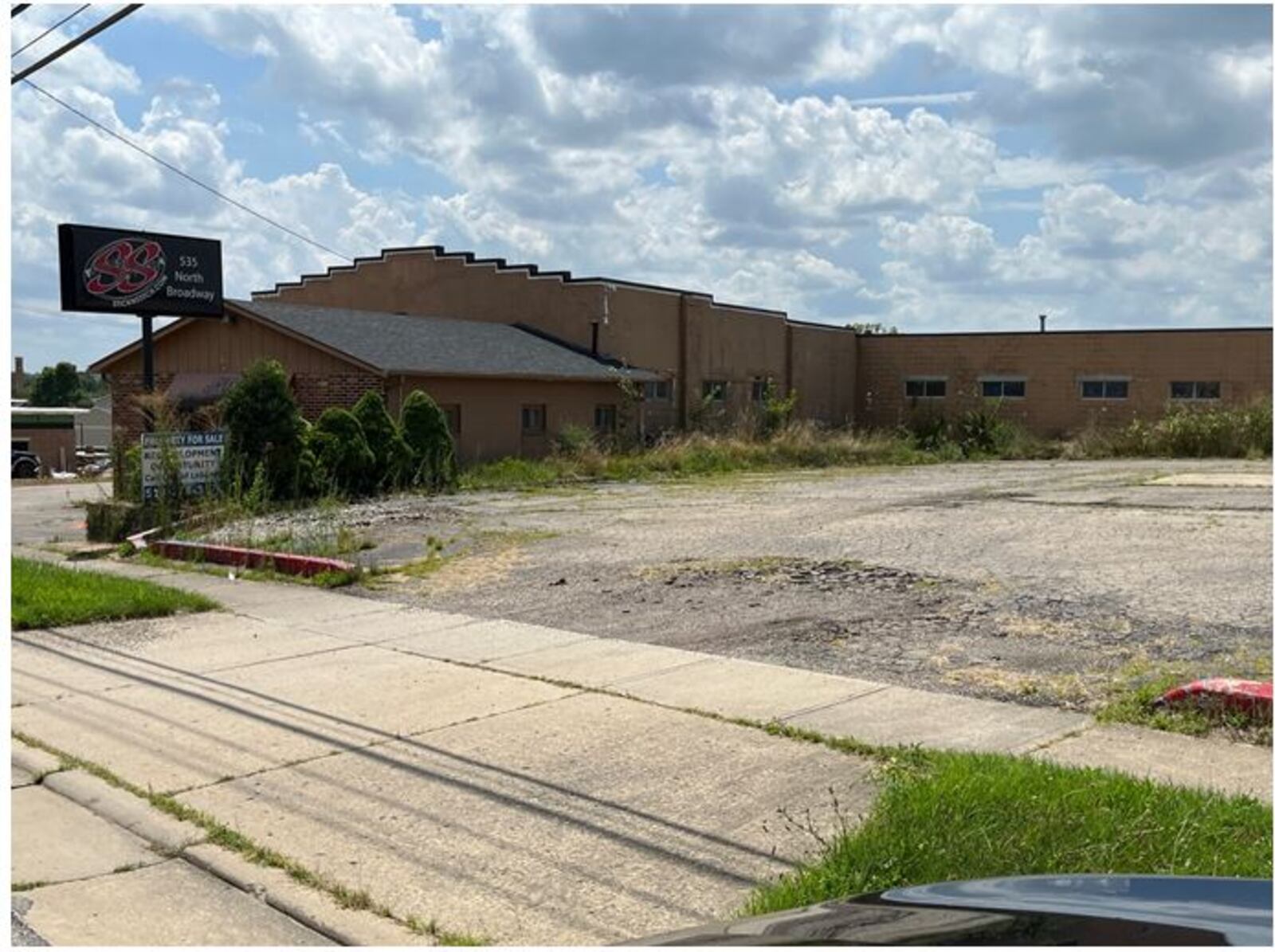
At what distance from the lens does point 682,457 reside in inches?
1309

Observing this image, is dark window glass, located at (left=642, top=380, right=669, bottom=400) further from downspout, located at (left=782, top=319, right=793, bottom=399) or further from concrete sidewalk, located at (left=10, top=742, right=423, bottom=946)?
concrete sidewalk, located at (left=10, top=742, right=423, bottom=946)

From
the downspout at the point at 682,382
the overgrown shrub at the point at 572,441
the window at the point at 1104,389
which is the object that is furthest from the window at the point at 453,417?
the window at the point at 1104,389

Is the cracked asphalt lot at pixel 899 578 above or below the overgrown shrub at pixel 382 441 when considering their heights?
below

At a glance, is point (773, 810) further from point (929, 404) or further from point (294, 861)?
point (929, 404)

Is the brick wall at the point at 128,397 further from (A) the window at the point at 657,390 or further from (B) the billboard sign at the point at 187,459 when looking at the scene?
(A) the window at the point at 657,390

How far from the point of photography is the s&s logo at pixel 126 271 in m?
21.7

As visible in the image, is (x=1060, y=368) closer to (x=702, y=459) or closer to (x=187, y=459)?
(x=702, y=459)

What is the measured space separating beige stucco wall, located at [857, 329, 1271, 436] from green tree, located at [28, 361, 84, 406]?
7857 centimetres

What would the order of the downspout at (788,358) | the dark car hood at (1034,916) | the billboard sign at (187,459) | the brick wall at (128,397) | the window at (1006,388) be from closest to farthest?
the dark car hood at (1034,916) → the billboard sign at (187,459) → the brick wall at (128,397) → the downspout at (788,358) → the window at (1006,388)

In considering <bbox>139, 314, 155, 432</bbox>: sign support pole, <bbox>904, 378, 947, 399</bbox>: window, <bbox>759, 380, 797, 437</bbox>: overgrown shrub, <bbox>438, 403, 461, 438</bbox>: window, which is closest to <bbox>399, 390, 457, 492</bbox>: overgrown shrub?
<bbox>438, 403, 461, 438</bbox>: window

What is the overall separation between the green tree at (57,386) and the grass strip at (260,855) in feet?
348

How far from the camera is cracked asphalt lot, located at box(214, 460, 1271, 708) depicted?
9.14 m

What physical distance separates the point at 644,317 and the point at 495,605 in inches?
1036

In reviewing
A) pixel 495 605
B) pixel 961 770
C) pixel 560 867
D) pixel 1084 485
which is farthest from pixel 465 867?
pixel 1084 485
